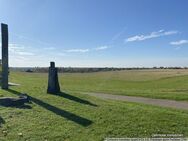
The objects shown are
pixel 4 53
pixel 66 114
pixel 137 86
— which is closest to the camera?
pixel 66 114

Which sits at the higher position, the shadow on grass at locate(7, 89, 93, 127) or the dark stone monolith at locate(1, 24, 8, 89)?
the dark stone monolith at locate(1, 24, 8, 89)

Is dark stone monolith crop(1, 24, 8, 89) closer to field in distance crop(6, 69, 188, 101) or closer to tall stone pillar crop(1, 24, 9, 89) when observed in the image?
tall stone pillar crop(1, 24, 9, 89)

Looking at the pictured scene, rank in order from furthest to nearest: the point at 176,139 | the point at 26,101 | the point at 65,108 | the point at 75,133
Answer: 1. the point at 26,101
2. the point at 65,108
3. the point at 75,133
4. the point at 176,139

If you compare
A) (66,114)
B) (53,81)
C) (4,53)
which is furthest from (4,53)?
(66,114)

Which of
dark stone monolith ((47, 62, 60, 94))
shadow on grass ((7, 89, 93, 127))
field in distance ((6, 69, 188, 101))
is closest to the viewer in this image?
shadow on grass ((7, 89, 93, 127))

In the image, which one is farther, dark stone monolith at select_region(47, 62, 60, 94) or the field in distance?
the field in distance

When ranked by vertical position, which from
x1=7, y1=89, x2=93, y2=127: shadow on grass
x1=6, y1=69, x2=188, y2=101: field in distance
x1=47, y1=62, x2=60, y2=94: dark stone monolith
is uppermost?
x1=47, y1=62, x2=60, y2=94: dark stone monolith

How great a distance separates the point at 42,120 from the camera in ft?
29.5

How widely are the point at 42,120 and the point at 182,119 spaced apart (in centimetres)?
459

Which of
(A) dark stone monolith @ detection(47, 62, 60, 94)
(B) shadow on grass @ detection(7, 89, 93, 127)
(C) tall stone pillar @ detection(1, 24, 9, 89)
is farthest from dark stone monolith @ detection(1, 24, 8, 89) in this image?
(B) shadow on grass @ detection(7, 89, 93, 127)

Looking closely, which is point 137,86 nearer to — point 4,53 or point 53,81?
point 53,81

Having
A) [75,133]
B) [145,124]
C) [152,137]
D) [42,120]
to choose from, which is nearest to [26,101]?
[42,120]

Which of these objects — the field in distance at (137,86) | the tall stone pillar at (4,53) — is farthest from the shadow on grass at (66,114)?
the field in distance at (137,86)

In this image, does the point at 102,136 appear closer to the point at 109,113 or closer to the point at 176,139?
the point at 176,139
